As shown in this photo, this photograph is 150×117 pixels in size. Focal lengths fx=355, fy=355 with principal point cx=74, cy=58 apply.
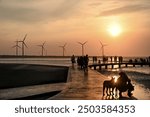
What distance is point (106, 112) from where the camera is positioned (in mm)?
10484

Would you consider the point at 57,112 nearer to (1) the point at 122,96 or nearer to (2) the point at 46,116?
(2) the point at 46,116

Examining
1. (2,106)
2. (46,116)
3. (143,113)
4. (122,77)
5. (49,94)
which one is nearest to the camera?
(46,116)

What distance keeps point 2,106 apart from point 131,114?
4287 mm

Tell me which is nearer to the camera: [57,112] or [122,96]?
[57,112]

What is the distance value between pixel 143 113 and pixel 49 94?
34.3 feet

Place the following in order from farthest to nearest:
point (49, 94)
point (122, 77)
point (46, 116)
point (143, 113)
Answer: point (49, 94), point (122, 77), point (143, 113), point (46, 116)

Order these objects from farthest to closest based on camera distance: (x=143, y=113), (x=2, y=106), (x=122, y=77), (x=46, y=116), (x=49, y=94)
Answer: (x=49, y=94) < (x=122, y=77) < (x=2, y=106) < (x=143, y=113) < (x=46, y=116)

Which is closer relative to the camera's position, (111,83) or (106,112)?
(106,112)

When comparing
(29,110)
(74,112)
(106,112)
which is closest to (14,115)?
(29,110)

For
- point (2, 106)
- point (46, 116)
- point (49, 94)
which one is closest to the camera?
point (46, 116)

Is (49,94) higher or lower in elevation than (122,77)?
lower

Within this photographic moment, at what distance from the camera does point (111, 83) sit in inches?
629

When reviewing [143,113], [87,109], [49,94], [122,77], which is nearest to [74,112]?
[87,109]

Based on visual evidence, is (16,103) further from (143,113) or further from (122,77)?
(122,77)
